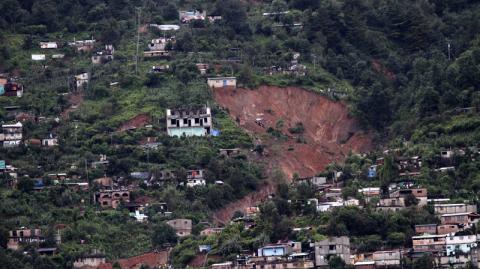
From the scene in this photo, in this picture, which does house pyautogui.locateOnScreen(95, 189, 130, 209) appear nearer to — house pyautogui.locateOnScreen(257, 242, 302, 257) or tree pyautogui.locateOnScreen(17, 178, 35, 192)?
tree pyautogui.locateOnScreen(17, 178, 35, 192)

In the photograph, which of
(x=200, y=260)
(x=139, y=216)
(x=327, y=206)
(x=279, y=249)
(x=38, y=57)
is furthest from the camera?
(x=38, y=57)

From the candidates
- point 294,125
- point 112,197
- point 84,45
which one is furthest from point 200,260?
point 84,45

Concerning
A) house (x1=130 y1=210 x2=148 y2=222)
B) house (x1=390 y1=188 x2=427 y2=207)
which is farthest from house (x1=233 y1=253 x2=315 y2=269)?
house (x1=130 y1=210 x2=148 y2=222)

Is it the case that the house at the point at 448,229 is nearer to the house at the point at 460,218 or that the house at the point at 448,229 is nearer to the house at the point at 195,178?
the house at the point at 460,218

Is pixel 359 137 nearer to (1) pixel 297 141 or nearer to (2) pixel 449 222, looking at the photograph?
(1) pixel 297 141

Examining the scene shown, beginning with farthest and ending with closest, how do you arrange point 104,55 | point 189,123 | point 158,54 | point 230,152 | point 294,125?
point 104,55 < point 158,54 < point 294,125 < point 189,123 < point 230,152

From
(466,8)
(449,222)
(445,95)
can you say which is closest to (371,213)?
(449,222)

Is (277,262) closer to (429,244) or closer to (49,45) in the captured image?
(429,244)
